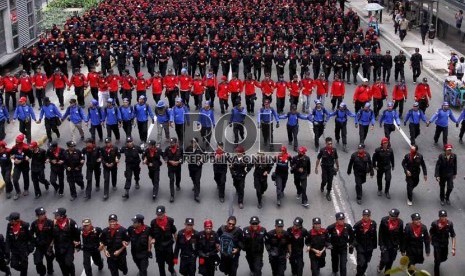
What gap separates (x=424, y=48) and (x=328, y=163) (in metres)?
20.3

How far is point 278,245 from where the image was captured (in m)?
12.5

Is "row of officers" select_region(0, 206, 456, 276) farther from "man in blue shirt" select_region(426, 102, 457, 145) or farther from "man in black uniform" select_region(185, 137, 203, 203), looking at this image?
"man in blue shirt" select_region(426, 102, 457, 145)

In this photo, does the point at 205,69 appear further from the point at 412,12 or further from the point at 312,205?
the point at 412,12

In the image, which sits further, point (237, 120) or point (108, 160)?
point (237, 120)

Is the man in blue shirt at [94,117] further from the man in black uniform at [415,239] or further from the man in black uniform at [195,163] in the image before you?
the man in black uniform at [415,239]

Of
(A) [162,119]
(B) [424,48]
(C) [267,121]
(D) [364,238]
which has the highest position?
(D) [364,238]

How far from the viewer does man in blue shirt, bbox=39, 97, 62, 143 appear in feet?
64.8

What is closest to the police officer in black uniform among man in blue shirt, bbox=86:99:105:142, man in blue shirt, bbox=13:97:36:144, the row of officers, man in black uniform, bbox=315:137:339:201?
the row of officers

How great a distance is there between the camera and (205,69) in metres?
27.9

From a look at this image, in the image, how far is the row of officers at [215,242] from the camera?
1245cm

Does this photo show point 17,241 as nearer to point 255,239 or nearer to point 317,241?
point 255,239

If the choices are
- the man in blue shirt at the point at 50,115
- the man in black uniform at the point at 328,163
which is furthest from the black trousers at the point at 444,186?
the man in blue shirt at the point at 50,115

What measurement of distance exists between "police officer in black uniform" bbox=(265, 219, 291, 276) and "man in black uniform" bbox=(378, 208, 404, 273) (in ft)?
5.58

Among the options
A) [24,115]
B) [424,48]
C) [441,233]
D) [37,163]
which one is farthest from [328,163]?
[424,48]
